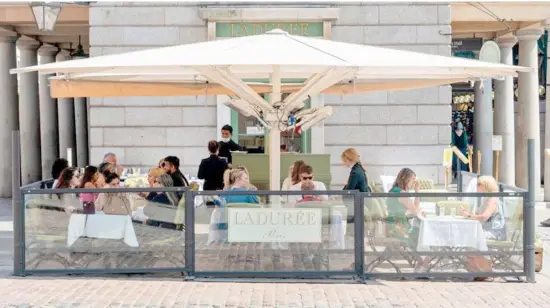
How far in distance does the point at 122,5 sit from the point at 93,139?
8.16 ft

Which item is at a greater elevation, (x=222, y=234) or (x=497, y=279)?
(x=222, y=234)

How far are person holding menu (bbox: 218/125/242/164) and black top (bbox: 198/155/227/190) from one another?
1.50 meters

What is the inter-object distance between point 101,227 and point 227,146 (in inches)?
250

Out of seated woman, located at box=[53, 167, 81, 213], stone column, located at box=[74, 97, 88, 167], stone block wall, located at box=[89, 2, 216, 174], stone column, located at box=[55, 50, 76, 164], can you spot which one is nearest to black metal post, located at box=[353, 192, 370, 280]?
seated woman, located at box=[53, 167, 81, 213]

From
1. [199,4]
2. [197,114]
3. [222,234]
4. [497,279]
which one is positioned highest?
[199,4]

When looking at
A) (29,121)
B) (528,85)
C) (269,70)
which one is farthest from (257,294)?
(29,121)

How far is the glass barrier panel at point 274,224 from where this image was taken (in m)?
9.13

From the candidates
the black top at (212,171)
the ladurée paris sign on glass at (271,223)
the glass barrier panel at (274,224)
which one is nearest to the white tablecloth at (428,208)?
the glass barrier panel at (274,224)

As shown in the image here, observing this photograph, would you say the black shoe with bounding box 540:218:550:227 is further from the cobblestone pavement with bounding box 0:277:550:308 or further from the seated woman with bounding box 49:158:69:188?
the seated woman with bounding box 49:158:69:188

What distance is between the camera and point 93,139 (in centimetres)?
1645

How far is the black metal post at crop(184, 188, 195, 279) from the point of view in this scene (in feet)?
30.0

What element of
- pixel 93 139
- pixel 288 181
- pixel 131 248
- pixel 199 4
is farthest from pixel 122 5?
pixel 131 248

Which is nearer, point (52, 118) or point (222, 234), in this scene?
point (222, 234)

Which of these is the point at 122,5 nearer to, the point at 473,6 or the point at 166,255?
the point at 473,6
